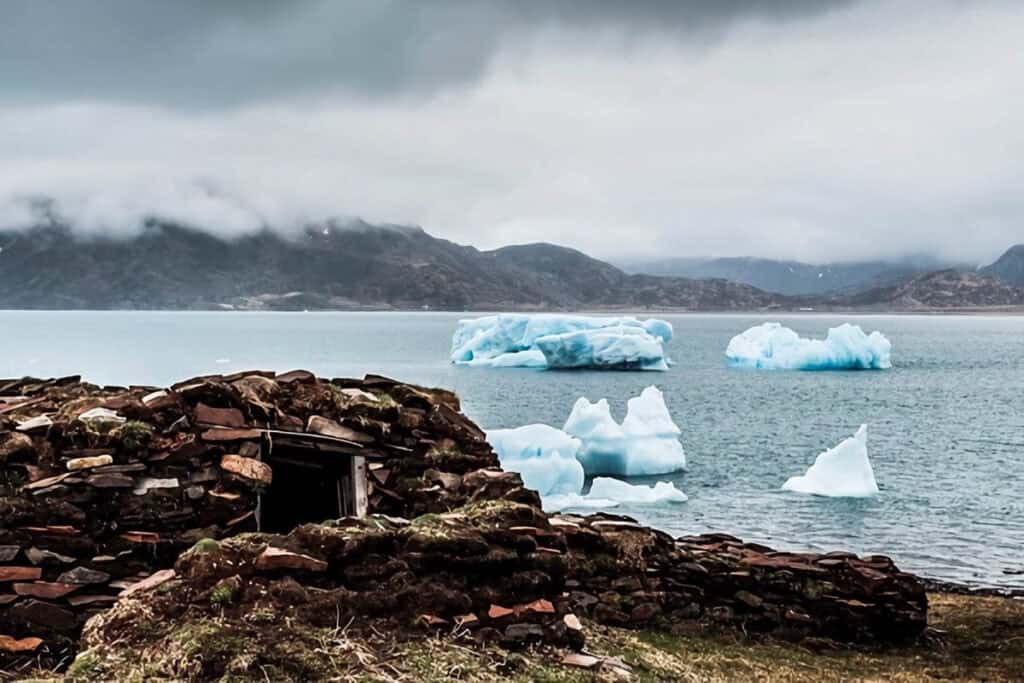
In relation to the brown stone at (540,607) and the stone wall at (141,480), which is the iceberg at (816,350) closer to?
the stone wall at (141,480)

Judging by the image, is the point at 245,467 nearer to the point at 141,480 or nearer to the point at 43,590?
the point at 141,480

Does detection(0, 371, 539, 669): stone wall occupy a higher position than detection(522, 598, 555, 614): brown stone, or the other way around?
detection(0, 371, 539, 669): stone wall

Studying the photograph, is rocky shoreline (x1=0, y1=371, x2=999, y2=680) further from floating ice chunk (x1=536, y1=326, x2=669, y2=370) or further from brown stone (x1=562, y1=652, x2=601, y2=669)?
floating ice chunk (x1=536, y1=326, x2=669, y2=370)

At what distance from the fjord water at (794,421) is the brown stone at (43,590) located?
22631mm

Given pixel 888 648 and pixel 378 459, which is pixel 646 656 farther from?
pixel 888 648

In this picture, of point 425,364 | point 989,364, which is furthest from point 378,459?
point 989,364

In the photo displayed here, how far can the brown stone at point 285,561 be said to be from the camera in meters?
7.45

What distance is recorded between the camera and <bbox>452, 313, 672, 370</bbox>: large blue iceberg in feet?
299

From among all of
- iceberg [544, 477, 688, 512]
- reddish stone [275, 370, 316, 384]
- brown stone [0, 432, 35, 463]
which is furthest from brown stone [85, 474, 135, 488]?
iceberg [544, 477, 688, 512]

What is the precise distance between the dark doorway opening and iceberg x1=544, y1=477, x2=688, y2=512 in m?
21.8

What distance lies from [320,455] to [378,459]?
741 millimetres

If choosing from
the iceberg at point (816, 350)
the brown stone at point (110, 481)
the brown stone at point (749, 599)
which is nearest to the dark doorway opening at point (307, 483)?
the brown stone at point (110, 481)

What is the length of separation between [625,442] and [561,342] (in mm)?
46624

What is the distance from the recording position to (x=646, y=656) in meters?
10.0
